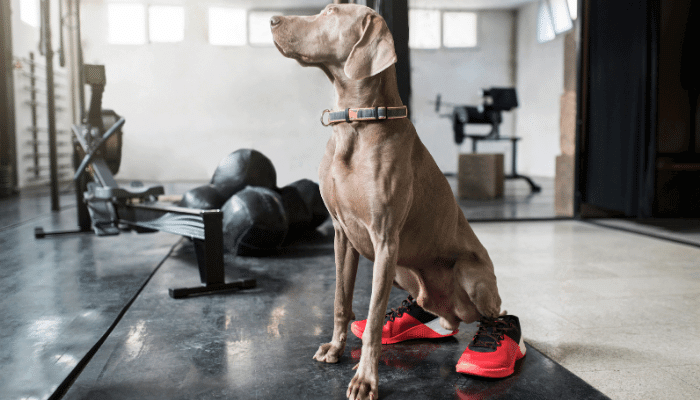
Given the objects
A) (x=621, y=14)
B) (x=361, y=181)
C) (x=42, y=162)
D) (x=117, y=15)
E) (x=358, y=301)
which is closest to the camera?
(x=361, y=181)

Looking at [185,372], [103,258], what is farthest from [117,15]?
[185,372]

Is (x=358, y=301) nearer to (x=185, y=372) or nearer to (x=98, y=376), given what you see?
(x=185, y=372)

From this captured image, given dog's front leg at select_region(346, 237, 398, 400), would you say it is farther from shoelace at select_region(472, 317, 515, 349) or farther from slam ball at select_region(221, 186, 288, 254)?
slam ball at select_region(221, 186, 288, 254)

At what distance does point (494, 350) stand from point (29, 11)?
8.08 metres

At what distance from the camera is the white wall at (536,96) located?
1078 centimetres

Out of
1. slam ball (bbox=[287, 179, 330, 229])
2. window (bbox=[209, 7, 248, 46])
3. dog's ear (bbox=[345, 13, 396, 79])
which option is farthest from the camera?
window (bbox=[209, 7, 248, 46])

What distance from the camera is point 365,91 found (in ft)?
4.33

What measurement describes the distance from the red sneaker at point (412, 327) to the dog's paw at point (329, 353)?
0.61 ft

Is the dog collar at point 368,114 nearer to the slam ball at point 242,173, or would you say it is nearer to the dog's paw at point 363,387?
the dog's paw at point 363,387

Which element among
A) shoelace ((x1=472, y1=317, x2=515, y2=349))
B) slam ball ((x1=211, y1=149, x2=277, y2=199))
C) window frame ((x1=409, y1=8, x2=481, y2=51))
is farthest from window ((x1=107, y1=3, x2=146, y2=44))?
window frame ((x1=409, y1=8, x2=481, y2=51))

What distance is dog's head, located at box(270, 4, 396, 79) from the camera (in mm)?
1245

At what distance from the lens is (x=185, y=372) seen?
145 centimetres

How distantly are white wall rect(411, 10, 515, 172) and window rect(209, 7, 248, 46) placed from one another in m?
6.65

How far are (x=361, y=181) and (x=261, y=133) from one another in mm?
4061
